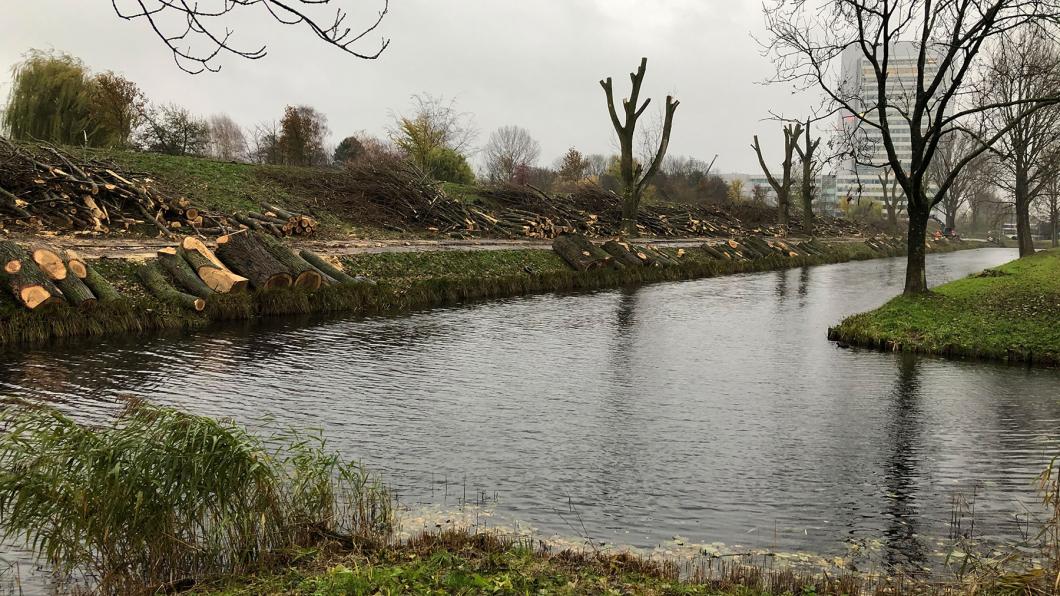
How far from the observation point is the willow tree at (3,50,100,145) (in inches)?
1449

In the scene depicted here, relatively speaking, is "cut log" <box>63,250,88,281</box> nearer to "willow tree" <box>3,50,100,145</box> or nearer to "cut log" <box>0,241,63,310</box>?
"cut log" <box>0,241,63,310</box>

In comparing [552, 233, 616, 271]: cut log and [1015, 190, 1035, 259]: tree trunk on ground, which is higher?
[1015, 190, 1035, 259]: tree trunk on ground

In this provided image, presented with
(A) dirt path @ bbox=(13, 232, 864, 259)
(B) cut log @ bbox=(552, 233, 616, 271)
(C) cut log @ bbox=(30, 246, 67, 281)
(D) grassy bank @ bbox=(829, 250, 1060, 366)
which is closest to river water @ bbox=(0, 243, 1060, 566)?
(D) grassy bank @ bbox=(829, 250, 1060, 366)

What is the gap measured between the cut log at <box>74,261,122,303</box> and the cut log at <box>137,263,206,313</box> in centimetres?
82

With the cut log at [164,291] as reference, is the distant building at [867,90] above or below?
above

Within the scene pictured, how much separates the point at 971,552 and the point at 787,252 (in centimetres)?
3329

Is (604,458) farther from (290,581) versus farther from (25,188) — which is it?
(25,188)

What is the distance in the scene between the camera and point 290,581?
4363 millimetres

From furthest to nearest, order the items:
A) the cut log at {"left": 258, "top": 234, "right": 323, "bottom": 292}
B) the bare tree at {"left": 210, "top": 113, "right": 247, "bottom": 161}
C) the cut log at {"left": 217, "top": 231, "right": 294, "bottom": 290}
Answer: the bare tree at {"left": 210, "top": 113, "right": 247, "bottom": 161}
the cut log at {"left": 258, "top": 234, "right": 323, "bottom": 292}
the cut log at {"left": 217, "top": 231, "right": 294, "bottom": 290}

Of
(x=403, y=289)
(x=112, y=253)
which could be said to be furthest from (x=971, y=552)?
(x=112, y=253)

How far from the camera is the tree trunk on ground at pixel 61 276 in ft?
42.6

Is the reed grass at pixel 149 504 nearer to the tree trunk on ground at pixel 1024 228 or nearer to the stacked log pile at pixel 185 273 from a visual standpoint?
the stacked log pile at pixel 185 273

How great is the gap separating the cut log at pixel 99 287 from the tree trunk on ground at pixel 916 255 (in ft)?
55.7

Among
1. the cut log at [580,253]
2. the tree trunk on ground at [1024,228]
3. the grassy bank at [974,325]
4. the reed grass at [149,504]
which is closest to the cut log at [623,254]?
the cut log at [580,253]
